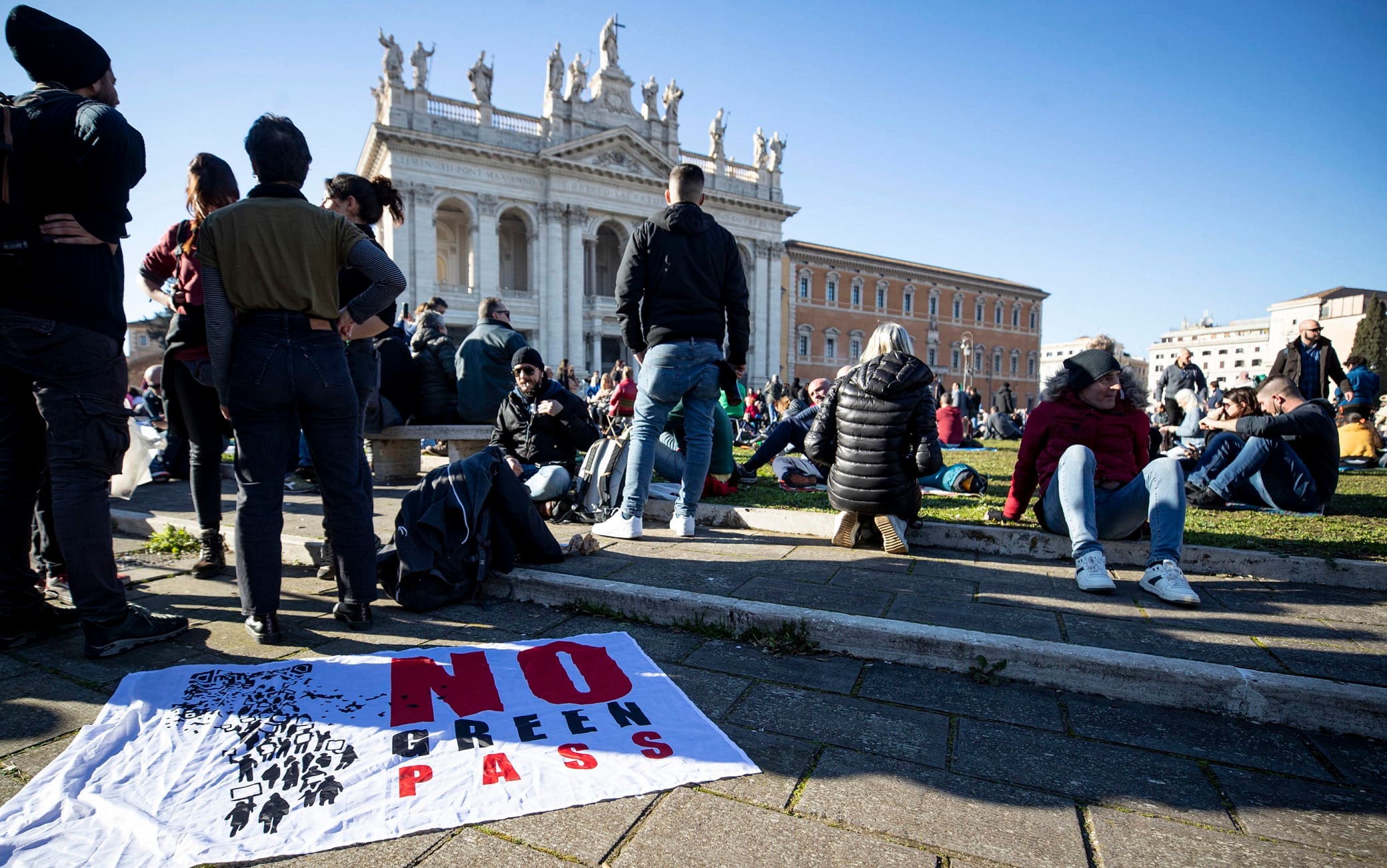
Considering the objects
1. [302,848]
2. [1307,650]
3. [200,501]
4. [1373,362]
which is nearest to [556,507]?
[200,501]

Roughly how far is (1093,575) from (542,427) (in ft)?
11.8

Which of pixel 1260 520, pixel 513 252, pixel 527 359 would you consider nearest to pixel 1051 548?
pixel 1260 520

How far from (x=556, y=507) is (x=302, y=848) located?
3747mm

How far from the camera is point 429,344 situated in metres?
7.36

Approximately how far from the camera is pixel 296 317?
9.61 ft

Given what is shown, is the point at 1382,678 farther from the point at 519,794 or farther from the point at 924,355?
the point at 924,355

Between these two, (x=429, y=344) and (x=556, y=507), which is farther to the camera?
(x=429, y=344)

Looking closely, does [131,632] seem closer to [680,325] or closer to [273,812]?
[273,812]

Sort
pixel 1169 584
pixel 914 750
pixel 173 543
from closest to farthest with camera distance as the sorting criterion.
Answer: pixel 914 750, pixel 1169 584, pixel 173 543

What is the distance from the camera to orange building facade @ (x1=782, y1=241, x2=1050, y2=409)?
57719mm

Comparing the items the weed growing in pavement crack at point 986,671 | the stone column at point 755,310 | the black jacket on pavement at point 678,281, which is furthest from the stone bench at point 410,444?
the stone column at point 755,310

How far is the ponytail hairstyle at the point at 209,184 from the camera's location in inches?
141

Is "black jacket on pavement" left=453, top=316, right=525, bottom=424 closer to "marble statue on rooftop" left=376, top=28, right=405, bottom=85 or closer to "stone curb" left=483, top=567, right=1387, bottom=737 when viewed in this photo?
"stone curb" left=483, top=567, right=1387, bottom=737

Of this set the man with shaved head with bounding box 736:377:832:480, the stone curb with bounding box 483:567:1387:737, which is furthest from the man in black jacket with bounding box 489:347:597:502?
the man with shaved head with bounding box 736:377:832:480
